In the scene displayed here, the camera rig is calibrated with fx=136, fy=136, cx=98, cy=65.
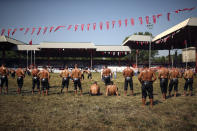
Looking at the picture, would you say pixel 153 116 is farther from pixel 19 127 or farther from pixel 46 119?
pixel 19 127

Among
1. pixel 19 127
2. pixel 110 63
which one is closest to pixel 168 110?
pixel 19 127

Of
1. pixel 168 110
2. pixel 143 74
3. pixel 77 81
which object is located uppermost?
pixel 143 74

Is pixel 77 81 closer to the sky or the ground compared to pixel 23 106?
closer to the sky

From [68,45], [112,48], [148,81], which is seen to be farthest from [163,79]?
[68,45]

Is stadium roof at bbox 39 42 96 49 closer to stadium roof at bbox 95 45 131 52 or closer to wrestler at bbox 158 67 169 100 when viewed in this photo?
stadium roof at bbox 95 45 131 52

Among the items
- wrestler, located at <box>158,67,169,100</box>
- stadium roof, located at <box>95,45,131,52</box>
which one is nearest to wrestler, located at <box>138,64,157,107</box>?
wrestler, located at <box>158,67,169,100</box>

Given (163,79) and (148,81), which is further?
(163,79)

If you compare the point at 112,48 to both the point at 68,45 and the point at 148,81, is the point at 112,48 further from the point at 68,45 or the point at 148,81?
the point at 148,81

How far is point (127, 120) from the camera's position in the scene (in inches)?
179

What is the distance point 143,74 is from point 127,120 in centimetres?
246

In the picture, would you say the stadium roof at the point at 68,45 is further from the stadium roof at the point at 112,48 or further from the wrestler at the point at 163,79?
the wrestler at the point at 163,79

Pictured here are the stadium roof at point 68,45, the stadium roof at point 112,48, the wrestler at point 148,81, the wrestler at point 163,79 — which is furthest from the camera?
the stadium roof at point 112,48

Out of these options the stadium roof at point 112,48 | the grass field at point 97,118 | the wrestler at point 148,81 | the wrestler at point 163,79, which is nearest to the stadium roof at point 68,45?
the stadium roof at point 112,48

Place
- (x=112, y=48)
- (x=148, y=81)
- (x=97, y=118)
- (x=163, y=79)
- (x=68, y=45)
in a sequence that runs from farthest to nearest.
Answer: (x=112, y=48)
(x=68, y=45)
(x=163, y=79)
(x=148, y=81)
(x=97, y=118)
